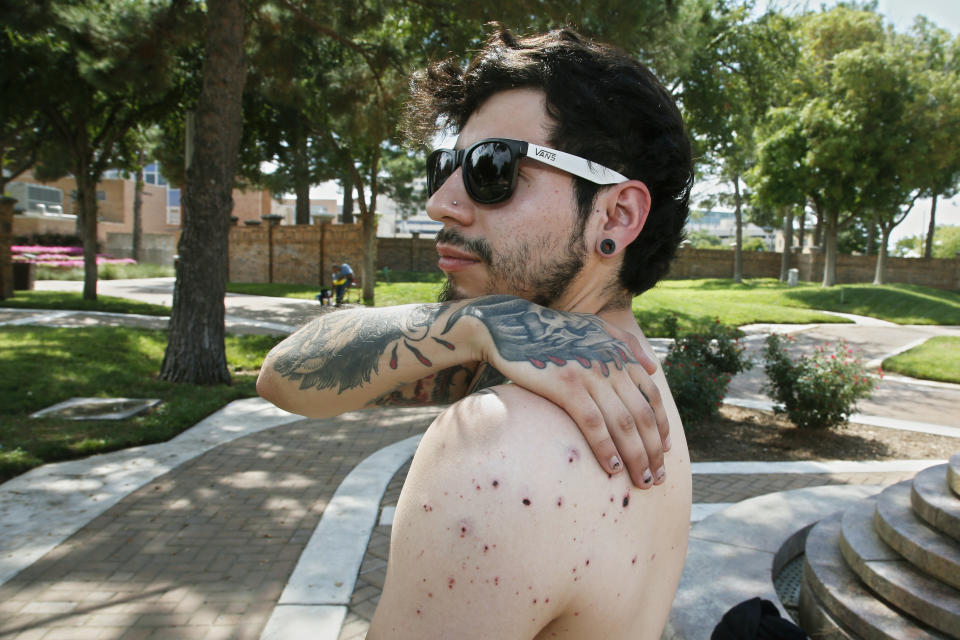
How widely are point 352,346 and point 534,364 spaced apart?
51cm

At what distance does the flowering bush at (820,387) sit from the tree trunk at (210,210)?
7.86 metres

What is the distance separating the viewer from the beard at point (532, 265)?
1.32 meters

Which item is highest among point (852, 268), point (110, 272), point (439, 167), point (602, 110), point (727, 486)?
point (852, 268)

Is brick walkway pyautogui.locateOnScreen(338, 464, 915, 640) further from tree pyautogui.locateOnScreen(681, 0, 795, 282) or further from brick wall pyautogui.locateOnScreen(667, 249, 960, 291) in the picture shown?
brick wall pyautogui.locateOnScreen(667, 249, 960, 291)

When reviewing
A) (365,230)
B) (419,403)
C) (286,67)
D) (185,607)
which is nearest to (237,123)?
(286,67)

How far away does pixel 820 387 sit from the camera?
25.3ft

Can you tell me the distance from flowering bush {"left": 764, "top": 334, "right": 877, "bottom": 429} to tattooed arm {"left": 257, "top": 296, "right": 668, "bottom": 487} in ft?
24.6

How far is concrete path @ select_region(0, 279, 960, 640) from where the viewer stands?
3.66 m

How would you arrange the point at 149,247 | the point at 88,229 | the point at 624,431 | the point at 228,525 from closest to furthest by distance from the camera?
the point at 624,431 < the point at 228,525 < the point at 88,229 < the point at 149,247

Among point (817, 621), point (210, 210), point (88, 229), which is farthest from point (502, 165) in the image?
point (88, 229)

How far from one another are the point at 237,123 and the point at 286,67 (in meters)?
4.34

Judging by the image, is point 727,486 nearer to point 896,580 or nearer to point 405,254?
point 896,580

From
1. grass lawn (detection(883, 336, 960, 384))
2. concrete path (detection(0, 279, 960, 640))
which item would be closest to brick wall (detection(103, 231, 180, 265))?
concrete path (detection(0, 279, 960, 640))

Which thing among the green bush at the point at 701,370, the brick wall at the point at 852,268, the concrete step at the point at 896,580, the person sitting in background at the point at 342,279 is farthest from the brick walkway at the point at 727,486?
the brick wall at the point at 852,268
